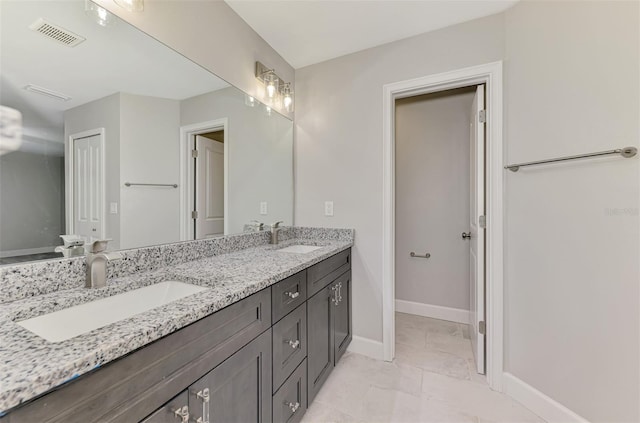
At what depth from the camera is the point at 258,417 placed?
3.44 ft

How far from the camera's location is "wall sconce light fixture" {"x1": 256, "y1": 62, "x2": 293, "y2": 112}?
77.9 inches

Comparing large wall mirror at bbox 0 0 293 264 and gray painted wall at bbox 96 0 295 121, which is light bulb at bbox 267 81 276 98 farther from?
large wall mirror at bbox 0 0 293 264

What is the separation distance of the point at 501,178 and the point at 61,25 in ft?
7.42

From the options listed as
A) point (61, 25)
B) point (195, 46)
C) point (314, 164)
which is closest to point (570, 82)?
point (314, 164)

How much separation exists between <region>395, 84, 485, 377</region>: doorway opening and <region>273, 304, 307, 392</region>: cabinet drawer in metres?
1.36

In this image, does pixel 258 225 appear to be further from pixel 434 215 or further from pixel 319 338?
pixel 434 215

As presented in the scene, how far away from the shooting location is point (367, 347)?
2.12 meters

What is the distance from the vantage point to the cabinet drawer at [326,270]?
1.49m

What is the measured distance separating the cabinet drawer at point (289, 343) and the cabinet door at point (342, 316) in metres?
0.47

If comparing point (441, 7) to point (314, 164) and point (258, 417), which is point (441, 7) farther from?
point (258, 417)

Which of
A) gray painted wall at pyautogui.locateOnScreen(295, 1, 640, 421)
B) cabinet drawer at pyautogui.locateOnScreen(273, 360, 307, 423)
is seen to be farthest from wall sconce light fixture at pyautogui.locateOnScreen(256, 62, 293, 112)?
cabinet drawer at pyautogui.locateOnScreen(273, 360, 307, 423)

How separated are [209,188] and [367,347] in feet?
5.51

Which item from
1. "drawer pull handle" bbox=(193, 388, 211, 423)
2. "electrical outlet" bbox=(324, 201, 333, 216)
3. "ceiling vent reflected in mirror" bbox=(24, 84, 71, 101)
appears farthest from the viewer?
"electrical outlet" bbox=(324, 201, 333, 216)

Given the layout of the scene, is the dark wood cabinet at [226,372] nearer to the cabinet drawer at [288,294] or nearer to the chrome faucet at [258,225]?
the cabinet drawer at [288,294]
